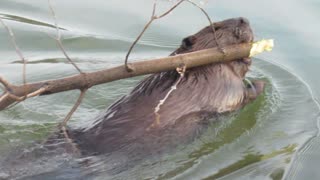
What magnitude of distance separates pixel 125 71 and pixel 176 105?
28.3 inches

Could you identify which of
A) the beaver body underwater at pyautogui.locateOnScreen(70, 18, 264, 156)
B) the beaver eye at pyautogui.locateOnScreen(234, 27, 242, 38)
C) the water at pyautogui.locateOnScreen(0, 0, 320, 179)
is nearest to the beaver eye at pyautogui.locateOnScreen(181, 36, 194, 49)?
the beaver body underwater at pyautogui.locateOnScreen(70, 18, 264, 156)

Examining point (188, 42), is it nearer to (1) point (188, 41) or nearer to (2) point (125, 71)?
(1) point (188, 41)

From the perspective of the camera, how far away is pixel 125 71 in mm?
4172

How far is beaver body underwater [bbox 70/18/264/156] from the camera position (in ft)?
14.9

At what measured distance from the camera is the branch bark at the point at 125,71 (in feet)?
12.8

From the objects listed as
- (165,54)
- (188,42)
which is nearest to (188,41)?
(188,42)

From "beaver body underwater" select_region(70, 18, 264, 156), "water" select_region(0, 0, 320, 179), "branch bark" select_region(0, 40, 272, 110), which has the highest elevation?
"branch bark" select_region(0, 40, 272, 110)

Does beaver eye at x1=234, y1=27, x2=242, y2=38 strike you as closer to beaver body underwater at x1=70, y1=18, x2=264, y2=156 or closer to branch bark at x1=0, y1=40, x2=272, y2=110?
beaver body underwater at x1=70, y1=18, x2=264, y2=156

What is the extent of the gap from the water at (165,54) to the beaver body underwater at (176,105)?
4.7 inches

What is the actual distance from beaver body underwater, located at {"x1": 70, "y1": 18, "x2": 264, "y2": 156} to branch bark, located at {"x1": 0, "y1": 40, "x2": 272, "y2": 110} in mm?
125

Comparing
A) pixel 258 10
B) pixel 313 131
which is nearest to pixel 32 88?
pixel 313 131

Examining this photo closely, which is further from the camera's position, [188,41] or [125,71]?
[188,41]

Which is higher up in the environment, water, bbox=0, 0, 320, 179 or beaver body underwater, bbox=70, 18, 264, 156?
beaver body underwater, bbox=70, 18, 264, 156

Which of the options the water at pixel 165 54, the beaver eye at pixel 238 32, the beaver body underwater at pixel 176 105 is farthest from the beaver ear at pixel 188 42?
the water at pixel 165 54
